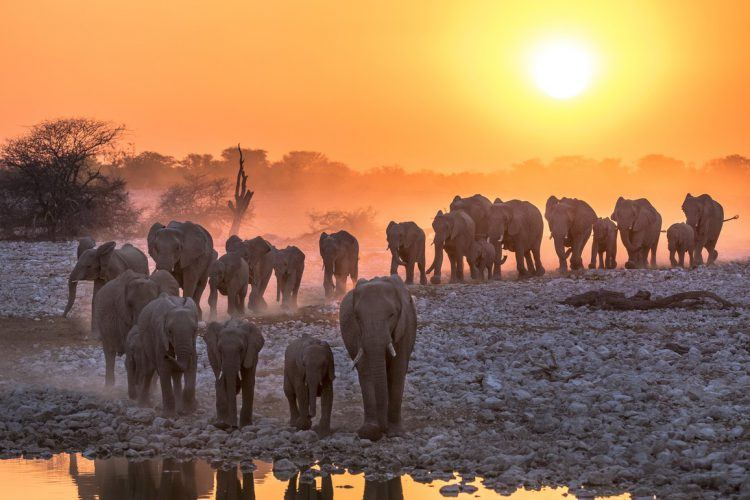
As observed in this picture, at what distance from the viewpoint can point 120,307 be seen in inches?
782

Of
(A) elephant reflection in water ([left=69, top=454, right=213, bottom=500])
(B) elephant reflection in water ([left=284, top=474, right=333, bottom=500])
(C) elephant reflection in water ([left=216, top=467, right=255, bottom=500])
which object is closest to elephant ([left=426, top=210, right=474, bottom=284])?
(A) elephant reflection in water ([left=69, top=454, right=213, bottom=500])

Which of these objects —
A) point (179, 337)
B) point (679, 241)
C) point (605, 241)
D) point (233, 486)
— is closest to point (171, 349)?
point (179, 337)

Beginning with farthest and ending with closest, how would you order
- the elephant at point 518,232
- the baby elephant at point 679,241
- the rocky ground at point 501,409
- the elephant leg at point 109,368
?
the baby elephant at point 679,241 → the elephant at point 518,232 → the elephant leg at point 109,368 → the rocky ground at point 501,409

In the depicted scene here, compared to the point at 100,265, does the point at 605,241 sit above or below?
above

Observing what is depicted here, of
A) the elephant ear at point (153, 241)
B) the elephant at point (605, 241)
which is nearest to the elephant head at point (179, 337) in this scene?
the elephant ear at point (153, 241)

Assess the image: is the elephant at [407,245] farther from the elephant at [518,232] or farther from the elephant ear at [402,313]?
the elephant ear at [402,313]

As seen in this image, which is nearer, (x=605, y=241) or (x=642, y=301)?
(x=642, y=301)

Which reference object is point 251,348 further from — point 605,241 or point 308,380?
point 605,241

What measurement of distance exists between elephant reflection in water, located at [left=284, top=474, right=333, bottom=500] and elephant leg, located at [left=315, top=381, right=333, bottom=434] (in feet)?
4.91

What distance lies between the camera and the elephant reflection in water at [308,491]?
13.6 meters

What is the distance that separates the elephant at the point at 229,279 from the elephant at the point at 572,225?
14526 mm

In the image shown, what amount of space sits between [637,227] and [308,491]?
3131 centimetres

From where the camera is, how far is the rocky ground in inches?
555

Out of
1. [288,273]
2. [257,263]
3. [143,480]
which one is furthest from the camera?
[288,273]
